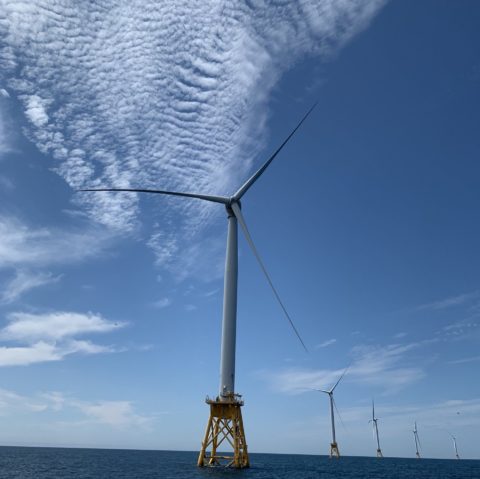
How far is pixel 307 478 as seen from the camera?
8762 centimetres

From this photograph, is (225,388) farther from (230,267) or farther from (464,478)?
(464,478)

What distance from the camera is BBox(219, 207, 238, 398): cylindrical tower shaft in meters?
74.2

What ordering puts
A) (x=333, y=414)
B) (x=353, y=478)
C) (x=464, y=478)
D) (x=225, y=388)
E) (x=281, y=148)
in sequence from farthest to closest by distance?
(x=333, y=414), (x=464, y=478), (x=353, y=478), (x=281, y=148), (x=225, y=388)

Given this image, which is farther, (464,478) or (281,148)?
(464,478)

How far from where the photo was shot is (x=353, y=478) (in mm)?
92812

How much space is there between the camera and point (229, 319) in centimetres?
7612

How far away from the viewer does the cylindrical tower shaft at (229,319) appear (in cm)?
7419

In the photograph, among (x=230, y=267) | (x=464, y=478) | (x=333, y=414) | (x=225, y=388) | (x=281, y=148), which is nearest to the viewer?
(x=225, y=388)

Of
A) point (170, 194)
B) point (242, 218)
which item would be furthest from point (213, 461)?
point (170, 194)

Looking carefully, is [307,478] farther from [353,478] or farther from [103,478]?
[103,478]

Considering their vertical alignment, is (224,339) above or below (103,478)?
above

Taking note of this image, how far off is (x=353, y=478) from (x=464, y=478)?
39908mm

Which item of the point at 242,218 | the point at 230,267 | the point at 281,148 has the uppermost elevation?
the point at 281,148

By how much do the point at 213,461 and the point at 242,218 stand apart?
145 feet
